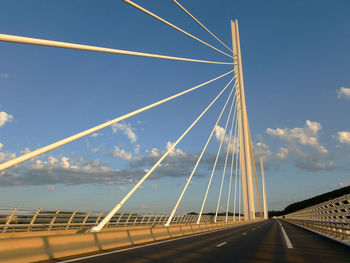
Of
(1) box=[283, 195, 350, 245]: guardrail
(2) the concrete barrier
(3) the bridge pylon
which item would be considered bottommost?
(2) the concrete barrier

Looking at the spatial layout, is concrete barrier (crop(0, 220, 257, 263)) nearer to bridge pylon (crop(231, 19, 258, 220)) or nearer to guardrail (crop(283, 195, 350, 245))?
guardrail (crop(283, 195, 350, 245))

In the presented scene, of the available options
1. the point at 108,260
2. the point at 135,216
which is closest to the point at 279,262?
the point at 108,260

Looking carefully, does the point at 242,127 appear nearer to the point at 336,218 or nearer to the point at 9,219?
the point at 336,218

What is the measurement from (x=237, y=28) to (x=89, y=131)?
43633 mm

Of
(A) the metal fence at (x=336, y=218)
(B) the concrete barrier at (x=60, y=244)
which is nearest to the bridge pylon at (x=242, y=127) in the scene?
(A) the metal fence at (x=336, y=218)

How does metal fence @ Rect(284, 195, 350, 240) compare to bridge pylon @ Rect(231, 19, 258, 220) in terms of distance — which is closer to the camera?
metal fence @ Rect(284, 195, 350, 240)

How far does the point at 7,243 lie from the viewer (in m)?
7.52

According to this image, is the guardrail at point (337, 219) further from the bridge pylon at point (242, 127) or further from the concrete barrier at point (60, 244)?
the bridge pylon at point (242, 127)

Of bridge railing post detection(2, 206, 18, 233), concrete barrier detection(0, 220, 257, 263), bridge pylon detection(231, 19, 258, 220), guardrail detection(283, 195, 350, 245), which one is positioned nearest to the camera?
concrete barrier detection(0, 220, 257, 263)

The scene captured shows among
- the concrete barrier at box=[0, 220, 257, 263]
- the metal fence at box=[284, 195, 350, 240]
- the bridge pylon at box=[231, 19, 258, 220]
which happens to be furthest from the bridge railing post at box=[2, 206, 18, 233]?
the bridge pylon at box=[231, 19, 258, 220]

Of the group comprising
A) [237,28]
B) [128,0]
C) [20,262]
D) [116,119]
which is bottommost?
[20,262]

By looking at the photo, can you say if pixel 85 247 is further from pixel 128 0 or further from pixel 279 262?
pixel 128 0

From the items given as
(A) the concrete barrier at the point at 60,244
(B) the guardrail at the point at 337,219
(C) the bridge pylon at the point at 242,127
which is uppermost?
(C) the bridge pylon at the point at 242,127

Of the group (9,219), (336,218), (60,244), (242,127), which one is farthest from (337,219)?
(242,127)
